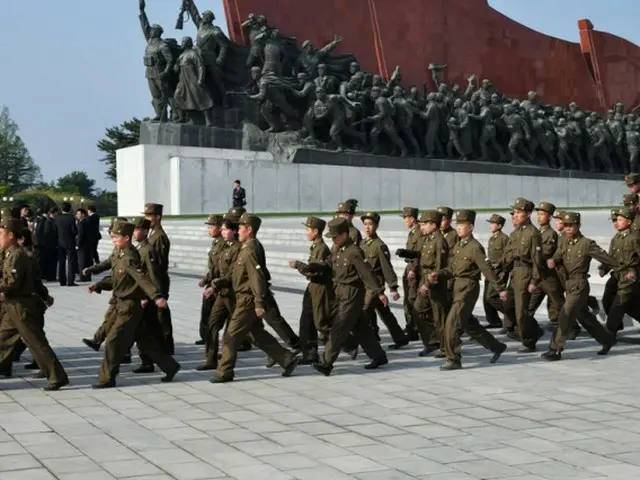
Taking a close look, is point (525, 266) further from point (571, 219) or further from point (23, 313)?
point (23, 313)

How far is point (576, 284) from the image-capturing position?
318 inches

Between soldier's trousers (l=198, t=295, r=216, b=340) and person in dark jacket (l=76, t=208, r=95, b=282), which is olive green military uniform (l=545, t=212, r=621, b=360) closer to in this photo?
soldier's trousers (l=198, t=295, r=216, b=340)

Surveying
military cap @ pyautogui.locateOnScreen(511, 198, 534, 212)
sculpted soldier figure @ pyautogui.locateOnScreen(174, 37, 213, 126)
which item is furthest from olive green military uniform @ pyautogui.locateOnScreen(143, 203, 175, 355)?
sculpted soldier figure @ pyautogui.locateOnScreen(174, 37, 213, 126)

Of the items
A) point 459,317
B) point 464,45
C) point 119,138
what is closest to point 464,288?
point 459,317

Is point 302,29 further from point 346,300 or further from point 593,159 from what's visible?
point 346,300

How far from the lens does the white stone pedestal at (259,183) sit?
24844 millimetres

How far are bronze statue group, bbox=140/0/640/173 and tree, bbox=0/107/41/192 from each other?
4249cm

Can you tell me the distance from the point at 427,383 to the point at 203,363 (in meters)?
1.90

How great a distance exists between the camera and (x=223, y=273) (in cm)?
784

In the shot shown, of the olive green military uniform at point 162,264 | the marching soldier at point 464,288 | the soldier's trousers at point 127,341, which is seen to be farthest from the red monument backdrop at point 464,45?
the soldier's trousers at point 127,341

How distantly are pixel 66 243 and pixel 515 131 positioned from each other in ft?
55.9

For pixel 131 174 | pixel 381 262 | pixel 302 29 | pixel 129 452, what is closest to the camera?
pixel 129 452

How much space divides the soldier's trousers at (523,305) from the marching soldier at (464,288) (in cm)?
60

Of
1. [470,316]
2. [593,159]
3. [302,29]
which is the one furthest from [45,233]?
[593,159]
